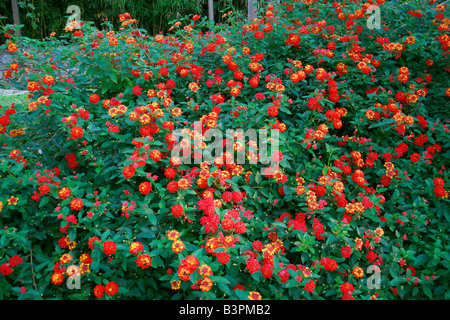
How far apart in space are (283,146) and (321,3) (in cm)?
179

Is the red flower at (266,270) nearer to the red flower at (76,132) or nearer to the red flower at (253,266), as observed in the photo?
the red flower at (253,266)

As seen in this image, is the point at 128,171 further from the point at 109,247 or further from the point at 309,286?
the point at 309,286

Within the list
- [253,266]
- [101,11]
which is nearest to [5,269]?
[253,266]

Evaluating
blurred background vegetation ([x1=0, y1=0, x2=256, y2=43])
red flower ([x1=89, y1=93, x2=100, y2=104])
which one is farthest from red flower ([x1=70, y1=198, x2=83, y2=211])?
blurred background vegetation ([x1=0, y1=0, x2=256, y2=43])

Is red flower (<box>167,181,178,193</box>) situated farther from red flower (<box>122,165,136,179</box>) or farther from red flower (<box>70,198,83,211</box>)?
red flower (<box>70,198,83,211</box>)

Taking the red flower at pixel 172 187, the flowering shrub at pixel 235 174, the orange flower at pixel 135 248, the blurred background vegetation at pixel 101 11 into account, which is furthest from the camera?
the blurred background vegetation at pixel 101 11

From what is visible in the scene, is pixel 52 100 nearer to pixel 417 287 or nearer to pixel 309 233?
pixel 309 233

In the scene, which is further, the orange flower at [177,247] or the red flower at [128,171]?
the red flower at [128,171]

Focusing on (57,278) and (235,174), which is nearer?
(57,278)

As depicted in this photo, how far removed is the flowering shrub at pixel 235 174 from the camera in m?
1.47

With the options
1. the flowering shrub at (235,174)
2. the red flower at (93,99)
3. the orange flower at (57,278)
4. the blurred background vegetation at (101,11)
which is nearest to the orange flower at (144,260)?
the flowering shrub at (235,174)

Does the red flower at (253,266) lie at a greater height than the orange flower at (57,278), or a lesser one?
greater

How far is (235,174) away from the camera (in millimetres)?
1769
